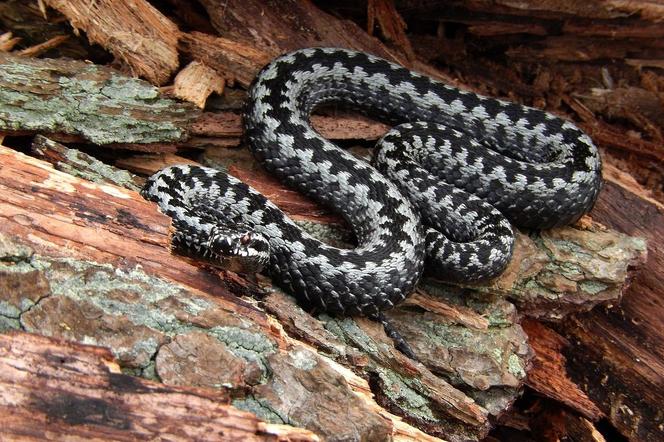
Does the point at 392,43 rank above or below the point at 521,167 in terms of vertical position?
above

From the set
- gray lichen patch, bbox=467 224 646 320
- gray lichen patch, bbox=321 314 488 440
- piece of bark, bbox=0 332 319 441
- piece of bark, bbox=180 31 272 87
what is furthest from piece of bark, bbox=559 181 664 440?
Answer: piece of bark, bbox=180 31 272 87

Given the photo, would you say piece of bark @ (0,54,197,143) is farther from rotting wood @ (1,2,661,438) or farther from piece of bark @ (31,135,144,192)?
rotting wood @ (1,2,661,438)

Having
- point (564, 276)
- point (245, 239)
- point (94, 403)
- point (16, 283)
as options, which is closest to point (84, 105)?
point (245, 239)

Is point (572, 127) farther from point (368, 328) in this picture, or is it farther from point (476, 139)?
point (368, 328)

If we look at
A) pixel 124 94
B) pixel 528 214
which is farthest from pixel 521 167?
pixel 124 94

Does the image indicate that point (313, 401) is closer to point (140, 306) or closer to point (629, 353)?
point (140, 306)

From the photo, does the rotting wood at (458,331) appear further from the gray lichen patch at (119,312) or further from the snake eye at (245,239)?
the gray lichen patch at (119,312)

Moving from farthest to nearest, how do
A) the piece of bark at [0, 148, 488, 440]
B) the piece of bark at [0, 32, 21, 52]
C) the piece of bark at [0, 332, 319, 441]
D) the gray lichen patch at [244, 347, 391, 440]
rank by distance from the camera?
the piece of bark at [0, 32, 21, 52] → the gray lichen patch at [244, 347, 391, 440] → the piece of bark at [0, 148, 488, 440] → the piece of bark at [0, 332, 319, 441]
